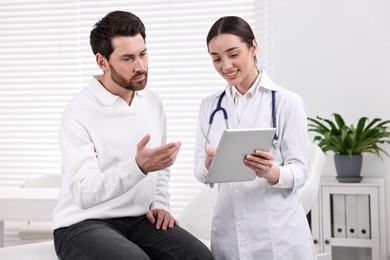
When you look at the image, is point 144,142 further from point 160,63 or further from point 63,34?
point 63,34

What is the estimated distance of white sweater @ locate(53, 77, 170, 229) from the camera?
2.10 metres

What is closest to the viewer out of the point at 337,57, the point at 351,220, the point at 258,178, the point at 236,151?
the point at 236,151

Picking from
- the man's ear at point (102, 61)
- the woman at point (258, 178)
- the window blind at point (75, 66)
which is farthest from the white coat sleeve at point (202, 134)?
the window blind at point (75, 66)

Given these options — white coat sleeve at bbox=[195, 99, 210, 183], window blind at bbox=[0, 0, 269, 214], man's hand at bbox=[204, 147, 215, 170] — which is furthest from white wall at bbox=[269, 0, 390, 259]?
man's hand at bbox=[204, 147, 215, 170]

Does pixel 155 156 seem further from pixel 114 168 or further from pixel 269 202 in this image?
pixel 269 202

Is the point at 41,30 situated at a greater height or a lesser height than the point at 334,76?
greater

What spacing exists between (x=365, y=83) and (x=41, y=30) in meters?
2.31

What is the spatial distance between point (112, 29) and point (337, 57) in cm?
217

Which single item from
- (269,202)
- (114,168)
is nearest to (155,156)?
(114,168)

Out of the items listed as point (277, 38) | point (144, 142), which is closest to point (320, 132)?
point (277, 38)

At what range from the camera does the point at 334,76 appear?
4074mm

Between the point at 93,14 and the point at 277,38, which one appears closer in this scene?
the point at 277,38

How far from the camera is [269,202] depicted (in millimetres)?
2162

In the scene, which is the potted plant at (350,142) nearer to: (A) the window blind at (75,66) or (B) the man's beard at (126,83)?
(A) the window blind at (75,66)
